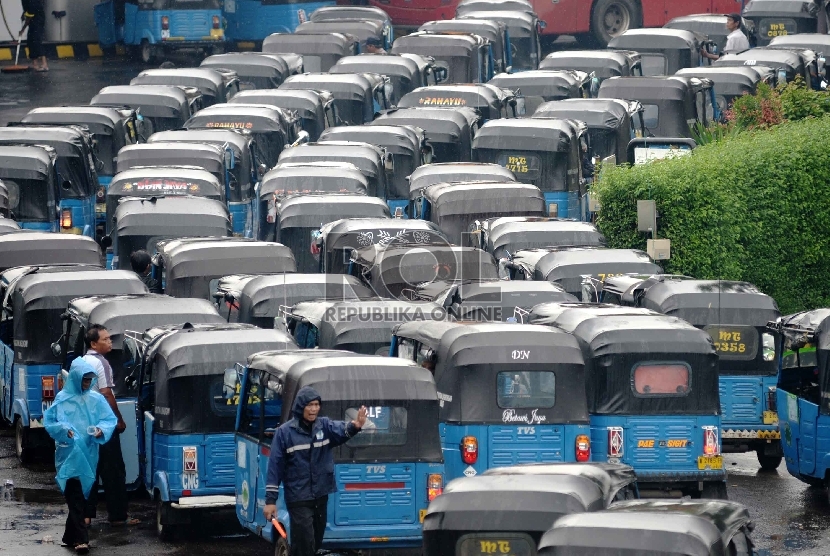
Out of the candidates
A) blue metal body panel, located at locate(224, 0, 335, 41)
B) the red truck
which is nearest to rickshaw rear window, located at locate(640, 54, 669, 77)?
the red truck

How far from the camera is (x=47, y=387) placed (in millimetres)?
19172

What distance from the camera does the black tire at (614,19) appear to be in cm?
4731

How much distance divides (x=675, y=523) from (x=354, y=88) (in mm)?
24692

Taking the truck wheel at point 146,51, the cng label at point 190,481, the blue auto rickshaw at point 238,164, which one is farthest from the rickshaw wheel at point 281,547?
the truck wheel at point 146,51

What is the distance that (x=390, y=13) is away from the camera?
49.2 meters

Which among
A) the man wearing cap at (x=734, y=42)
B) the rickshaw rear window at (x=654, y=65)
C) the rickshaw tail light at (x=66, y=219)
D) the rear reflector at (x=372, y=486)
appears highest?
the man wearing cap at (x=734, y=42)

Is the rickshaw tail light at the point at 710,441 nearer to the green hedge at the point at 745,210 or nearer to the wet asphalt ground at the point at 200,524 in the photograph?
the wet asphalt ground at the point at 200,524

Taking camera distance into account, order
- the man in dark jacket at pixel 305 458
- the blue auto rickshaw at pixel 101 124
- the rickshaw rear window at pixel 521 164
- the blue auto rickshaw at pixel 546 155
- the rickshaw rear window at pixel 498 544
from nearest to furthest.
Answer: the rickshaw rear window at pixel 498 544, the man in dark jacket at pixel 305 458, the blue auto rickshaw at pixel 546 155, the rickshaw rear window at pixel 521 164, the blue auto rickshaw at pixel 101 124

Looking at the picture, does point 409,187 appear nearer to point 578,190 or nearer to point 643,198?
point 578,190

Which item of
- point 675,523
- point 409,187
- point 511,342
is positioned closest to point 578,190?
point 409,187

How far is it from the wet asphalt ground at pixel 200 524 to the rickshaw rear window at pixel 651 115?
13165 millimetres

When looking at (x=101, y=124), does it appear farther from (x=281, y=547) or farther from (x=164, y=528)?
(x=281, y=547)

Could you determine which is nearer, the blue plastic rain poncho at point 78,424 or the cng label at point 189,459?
the blue plastic rain poncho at point 78,424

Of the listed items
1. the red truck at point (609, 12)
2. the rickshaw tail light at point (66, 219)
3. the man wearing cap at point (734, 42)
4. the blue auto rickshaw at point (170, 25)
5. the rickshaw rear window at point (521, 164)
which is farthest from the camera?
the red truck at point (609, 12)
